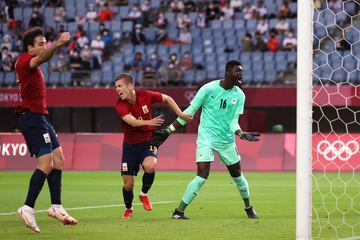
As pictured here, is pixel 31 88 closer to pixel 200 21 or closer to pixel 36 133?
pixel 36 133

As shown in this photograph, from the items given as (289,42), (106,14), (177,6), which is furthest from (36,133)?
(106,14)

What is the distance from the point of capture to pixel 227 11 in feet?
117

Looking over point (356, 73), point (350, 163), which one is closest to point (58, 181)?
point (350, 163)

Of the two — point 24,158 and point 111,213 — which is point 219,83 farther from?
point 24,158

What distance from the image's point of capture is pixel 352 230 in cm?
1098

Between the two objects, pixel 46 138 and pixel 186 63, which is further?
pixel 186 63

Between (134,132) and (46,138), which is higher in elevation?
(46,138)

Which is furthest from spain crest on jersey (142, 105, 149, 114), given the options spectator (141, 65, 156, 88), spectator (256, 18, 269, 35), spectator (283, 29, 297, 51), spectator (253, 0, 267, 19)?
spectator (253, 0, 267, 19)

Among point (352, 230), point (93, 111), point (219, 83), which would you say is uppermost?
point (219, 83)

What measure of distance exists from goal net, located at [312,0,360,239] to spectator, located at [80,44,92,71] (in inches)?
317

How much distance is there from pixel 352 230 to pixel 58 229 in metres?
3.26

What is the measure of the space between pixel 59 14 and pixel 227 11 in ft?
22.3

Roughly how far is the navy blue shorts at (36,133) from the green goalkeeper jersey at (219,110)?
8.07 feet

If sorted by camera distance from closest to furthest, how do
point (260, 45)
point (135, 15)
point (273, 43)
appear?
1. point (273, 43)
2. point (260, 45)
3. point (135, 15)
